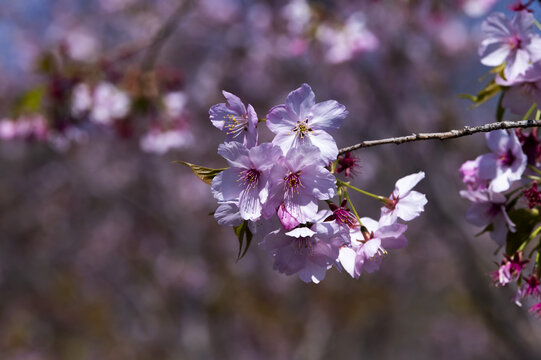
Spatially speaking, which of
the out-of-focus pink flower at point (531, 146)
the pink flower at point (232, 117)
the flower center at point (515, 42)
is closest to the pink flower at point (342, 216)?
the pink flower at point (232, 117)

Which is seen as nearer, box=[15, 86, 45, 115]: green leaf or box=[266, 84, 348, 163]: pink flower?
box=[266, 84, 348, 163]: pink flower

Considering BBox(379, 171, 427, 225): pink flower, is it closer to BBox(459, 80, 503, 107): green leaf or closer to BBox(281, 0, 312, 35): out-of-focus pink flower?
BBox(459, 80, 503, 107): green leaf

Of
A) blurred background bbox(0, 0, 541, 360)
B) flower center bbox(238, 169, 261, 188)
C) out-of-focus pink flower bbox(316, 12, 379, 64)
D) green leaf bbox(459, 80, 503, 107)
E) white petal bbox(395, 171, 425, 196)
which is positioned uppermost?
green leaf bbox(459, 80, 503, 107)

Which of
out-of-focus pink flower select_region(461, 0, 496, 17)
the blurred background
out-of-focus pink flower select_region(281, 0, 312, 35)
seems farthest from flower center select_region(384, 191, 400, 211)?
out-of-focus pink flower select_region(461, 0, 496, 17)

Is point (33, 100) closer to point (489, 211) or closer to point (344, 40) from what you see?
point (344, 40)

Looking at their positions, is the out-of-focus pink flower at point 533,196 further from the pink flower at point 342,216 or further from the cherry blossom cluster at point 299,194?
the pink flower at point 342,216

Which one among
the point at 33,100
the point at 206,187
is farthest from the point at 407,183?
the point at 206,187
